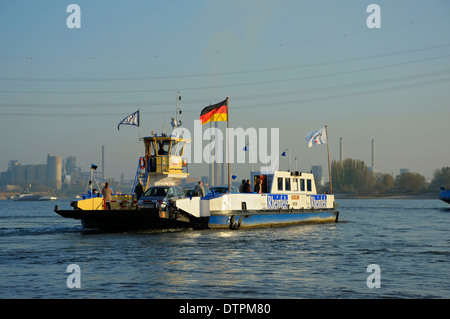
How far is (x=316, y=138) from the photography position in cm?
4366

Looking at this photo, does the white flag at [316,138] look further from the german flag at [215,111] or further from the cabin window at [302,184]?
the german flag at [215,111]

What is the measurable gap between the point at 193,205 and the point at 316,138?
14.3 meters

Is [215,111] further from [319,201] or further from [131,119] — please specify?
[319,201]

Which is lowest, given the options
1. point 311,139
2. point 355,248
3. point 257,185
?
point 355,248

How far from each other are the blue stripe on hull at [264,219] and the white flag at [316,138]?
5.54m

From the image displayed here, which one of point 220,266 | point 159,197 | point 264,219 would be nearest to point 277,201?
point 264,219

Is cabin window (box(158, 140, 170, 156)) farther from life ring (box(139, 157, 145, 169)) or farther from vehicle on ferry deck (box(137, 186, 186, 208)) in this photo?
vehicle on ferry deck (box(137, 186, 186, 208))

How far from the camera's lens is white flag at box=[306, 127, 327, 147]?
143ft

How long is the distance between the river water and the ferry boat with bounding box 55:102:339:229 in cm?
121

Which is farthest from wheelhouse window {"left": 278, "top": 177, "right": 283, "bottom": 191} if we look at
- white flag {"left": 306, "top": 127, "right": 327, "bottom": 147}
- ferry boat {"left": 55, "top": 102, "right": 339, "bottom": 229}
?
white flag {"left": 306, "top": 127, "right": 327, "bottom": 147}
